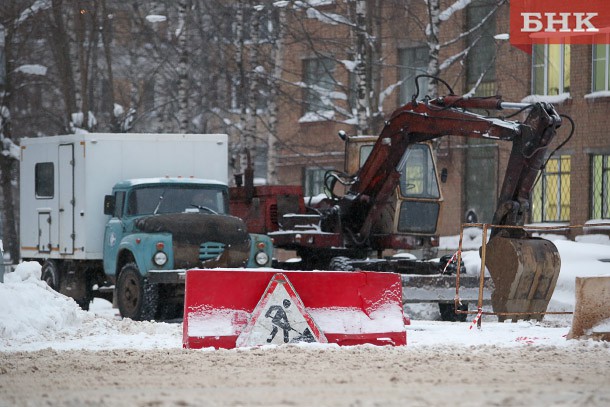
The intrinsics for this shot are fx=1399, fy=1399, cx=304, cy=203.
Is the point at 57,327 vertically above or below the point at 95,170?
below

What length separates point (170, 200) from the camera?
21688 mm

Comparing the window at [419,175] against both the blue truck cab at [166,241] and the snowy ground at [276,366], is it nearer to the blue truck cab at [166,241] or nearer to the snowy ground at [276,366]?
the blue truck cab at [166,241]

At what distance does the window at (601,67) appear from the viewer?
1342 inches

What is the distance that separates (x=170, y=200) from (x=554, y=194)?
1626cm

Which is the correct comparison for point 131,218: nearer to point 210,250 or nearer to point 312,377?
point 210,250

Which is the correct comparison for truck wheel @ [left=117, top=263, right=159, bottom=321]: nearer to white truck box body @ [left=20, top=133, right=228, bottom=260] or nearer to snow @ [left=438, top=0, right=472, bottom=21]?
white truck box body @ [left=20, top=133, right=228, bottom=260]

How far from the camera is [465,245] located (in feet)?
111

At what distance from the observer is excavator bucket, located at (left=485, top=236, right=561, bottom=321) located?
1905cm

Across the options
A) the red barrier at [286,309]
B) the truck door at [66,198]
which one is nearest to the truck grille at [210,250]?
the truck door at [66,198]

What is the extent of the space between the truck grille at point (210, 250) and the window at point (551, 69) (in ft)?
54.3

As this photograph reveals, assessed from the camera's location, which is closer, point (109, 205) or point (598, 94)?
point (109, 205)

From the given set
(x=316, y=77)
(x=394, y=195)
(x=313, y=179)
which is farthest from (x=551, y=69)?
(x=394, y=195)

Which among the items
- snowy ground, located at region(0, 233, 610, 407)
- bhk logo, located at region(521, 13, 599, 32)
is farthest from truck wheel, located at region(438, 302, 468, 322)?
bhk logo, located at region(521, 13, 599, 32)

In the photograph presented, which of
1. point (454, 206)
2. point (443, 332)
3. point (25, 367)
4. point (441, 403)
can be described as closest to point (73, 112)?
point (454, 206)
